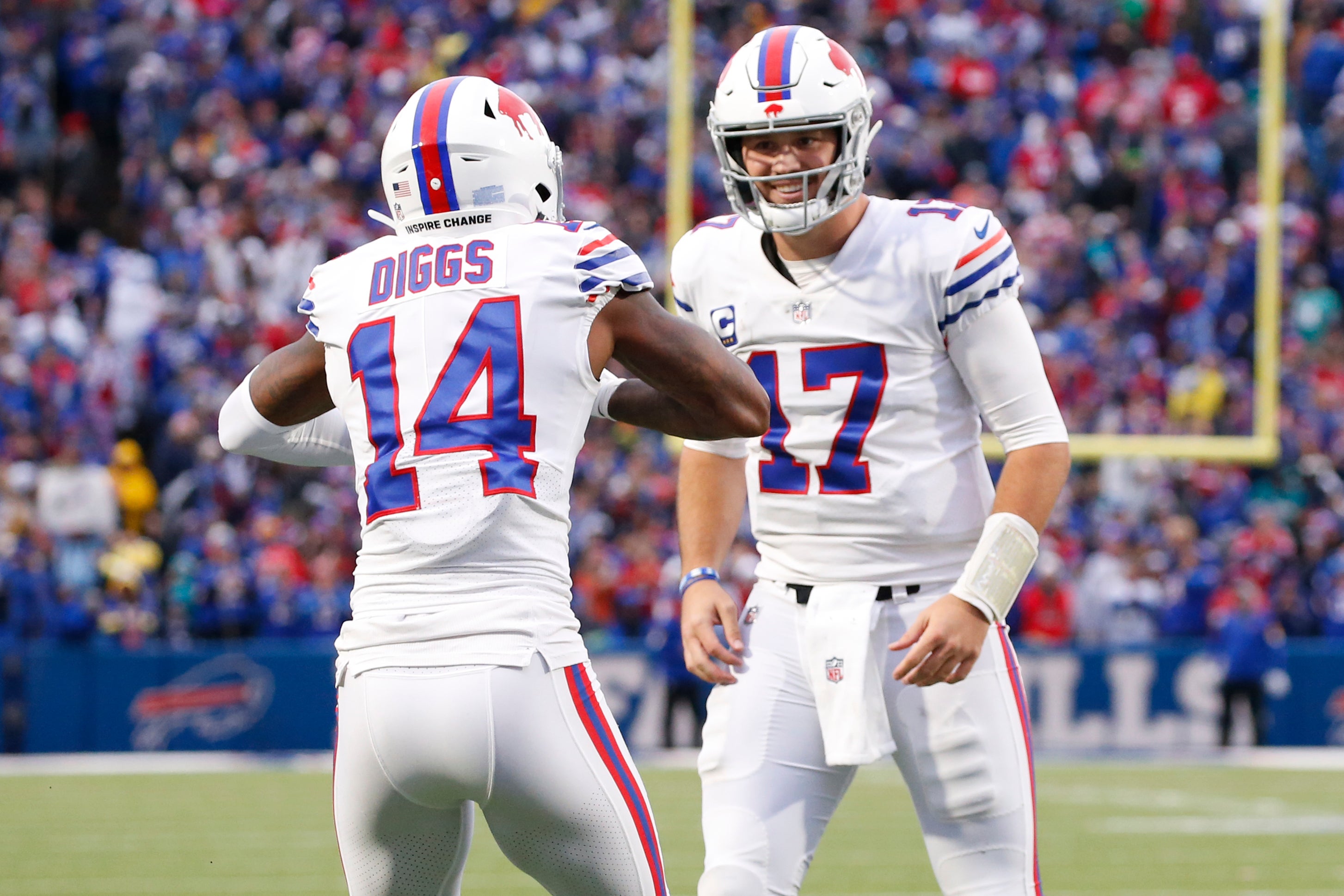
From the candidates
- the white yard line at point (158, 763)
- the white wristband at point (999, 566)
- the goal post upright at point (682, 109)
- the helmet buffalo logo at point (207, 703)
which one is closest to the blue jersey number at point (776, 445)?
the white wristband at point (999, 566)

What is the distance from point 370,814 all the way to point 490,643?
326mm

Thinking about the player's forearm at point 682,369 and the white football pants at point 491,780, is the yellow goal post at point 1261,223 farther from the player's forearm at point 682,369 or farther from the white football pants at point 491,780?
the white football pants at point 491,780

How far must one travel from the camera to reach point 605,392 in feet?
9.14

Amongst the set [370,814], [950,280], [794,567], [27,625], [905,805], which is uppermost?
[950,280]

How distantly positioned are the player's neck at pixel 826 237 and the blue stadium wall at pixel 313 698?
29.1 ft

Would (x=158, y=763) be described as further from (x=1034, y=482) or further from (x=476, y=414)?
(x=476, y=414)

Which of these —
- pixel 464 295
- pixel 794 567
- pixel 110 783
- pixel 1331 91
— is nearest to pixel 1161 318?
pixel 1331 91

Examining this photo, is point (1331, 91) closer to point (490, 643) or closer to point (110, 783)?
point (110, 783)

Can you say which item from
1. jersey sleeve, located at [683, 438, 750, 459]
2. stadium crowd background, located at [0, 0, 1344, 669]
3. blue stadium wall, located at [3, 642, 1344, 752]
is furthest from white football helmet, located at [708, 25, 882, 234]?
blue stadium wall, located at [3, 642, 1344, 752]

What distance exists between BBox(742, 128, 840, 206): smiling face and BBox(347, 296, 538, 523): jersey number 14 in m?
0.82

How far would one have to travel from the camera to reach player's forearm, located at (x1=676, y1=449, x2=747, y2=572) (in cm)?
353

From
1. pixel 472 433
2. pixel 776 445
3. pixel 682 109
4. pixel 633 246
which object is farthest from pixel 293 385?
pixel 633 246

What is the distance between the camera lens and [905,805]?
962cm

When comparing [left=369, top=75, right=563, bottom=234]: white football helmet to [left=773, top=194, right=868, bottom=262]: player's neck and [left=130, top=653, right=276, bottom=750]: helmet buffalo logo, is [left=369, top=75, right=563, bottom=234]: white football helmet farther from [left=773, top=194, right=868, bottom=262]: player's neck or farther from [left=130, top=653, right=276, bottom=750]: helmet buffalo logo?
[left=130, top=653, right=276, bottom=750]: helmet buffalo logo
